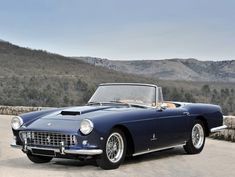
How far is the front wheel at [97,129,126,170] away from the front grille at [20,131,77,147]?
20.3 inches

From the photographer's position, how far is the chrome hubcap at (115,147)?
9164 mm

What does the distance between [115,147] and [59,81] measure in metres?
48.0

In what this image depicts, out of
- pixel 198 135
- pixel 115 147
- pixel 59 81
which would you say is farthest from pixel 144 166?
pixel 59 81

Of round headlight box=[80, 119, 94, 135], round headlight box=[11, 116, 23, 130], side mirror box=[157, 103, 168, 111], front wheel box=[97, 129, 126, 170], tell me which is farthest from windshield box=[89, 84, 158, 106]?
round headlight box=[80, 119, 94, 135]

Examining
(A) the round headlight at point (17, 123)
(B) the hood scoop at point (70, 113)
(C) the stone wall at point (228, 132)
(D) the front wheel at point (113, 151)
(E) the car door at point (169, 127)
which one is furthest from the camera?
(C) the stone wall at point (228, 132)

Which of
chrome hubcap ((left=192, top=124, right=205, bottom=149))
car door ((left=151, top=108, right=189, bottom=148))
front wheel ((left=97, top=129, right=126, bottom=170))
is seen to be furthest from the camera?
chrome hubcap ((left=192, top=124, right=205, bottom=149))

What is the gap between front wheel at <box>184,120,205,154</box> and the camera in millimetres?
11242

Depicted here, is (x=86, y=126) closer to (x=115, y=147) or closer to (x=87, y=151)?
(x=87, y=151)

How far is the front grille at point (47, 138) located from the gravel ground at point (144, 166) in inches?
15.6

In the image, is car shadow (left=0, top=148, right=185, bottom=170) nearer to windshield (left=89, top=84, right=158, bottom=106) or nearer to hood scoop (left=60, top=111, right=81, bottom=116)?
hood scoop (left=60, top=111, right=81, bottom=116)

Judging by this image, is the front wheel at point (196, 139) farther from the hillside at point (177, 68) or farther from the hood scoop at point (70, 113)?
the hillside at point (177, 68)

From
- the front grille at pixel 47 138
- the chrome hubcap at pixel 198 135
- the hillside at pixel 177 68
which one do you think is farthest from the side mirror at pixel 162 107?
the hillside at pixel 177 68

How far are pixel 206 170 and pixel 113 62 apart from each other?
419 ft

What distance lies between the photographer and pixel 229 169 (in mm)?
9594
